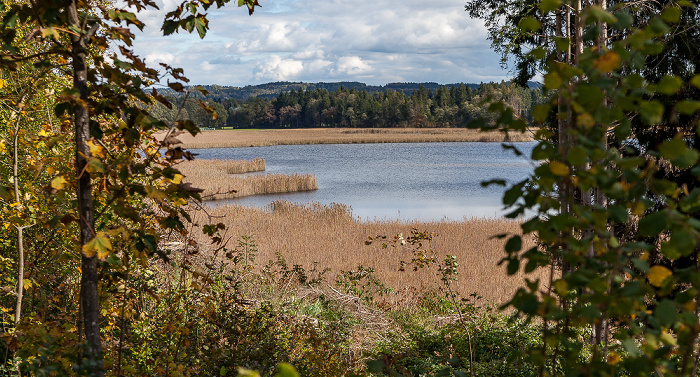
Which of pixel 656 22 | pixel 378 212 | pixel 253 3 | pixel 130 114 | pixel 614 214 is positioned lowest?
pixel 378 212

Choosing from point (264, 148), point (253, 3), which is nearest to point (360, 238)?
point (253, 3)

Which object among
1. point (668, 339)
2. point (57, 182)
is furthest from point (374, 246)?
point (668, 339)

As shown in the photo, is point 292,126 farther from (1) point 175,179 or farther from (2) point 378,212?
(1) point 175,179

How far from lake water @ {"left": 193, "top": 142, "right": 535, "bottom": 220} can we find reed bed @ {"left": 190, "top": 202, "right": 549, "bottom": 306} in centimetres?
125

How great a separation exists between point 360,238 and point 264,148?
159 ft

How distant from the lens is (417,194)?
84.1ft

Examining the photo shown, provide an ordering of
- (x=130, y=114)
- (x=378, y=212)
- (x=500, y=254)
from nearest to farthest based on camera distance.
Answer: (x=130, y=114)
(x=500, y=254)
(x=378, y=212)

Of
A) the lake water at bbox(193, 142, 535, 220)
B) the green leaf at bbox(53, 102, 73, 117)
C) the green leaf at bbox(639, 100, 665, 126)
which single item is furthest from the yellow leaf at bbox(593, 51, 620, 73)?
the lake water at bbox(193, 142, 535, 220)

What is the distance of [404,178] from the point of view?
103ft

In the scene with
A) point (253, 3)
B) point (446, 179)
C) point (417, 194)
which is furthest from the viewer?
point (446, 179)

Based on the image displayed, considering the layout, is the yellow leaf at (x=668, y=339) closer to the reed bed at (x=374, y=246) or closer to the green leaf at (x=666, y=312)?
the green leaf at (x=666, y=312)

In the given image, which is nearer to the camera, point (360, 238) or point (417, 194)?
point (360, 238)

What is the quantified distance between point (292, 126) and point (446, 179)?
79121 millimetres

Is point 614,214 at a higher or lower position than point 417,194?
higher
